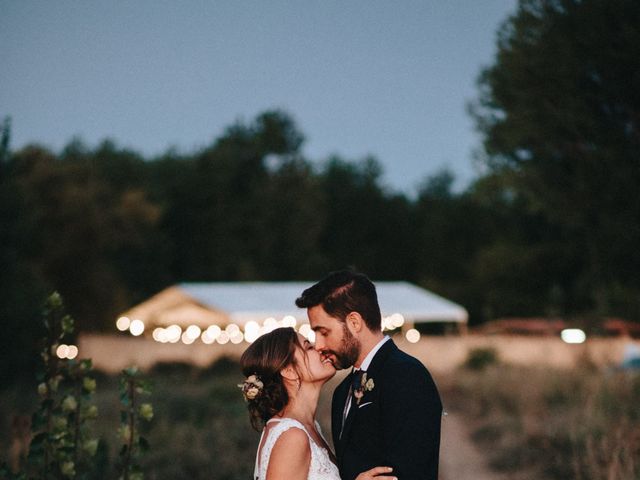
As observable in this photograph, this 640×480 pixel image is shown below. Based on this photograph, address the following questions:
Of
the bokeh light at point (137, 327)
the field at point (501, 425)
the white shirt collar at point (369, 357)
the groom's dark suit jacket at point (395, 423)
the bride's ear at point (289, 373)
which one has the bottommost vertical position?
the field at point (501, 425)

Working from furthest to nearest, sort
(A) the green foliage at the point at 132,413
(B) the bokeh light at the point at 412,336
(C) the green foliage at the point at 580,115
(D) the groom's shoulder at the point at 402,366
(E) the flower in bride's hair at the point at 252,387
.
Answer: (B) the bokeh light at the point at 412,336, (C) the green foliage at the point at 580,115, (A) the green foliage at the point at 132,413, (E) the flower in bride's hair at the point at 252,387, (D) the groom's shoulder at the point at 402,366

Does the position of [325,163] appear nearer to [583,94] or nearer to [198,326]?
[198,326]

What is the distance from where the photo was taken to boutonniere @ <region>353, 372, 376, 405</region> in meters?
3.57

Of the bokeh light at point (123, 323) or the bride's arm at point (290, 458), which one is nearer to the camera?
the bride's arm at point (290, 458)

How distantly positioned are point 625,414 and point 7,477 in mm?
8113

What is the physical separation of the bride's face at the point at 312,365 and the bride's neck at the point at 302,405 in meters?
0.08

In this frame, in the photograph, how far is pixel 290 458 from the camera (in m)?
3.78

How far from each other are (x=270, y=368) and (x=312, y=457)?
486 mm

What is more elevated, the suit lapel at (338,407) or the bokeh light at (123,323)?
the bokeh light at (123,323)

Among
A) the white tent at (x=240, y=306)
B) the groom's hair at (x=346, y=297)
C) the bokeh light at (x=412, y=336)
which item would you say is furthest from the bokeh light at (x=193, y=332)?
the groom's hair at (x=346, y=297)

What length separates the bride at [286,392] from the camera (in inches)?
153

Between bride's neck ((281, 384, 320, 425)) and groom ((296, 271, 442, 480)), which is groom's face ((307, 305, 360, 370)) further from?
bride's neck ((281, 384, 320, 425))

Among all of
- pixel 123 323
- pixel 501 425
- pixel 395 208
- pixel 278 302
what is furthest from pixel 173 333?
pixel 395 208

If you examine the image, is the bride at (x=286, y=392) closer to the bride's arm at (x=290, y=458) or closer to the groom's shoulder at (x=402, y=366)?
the bride's arm at (x=290, y=458)
